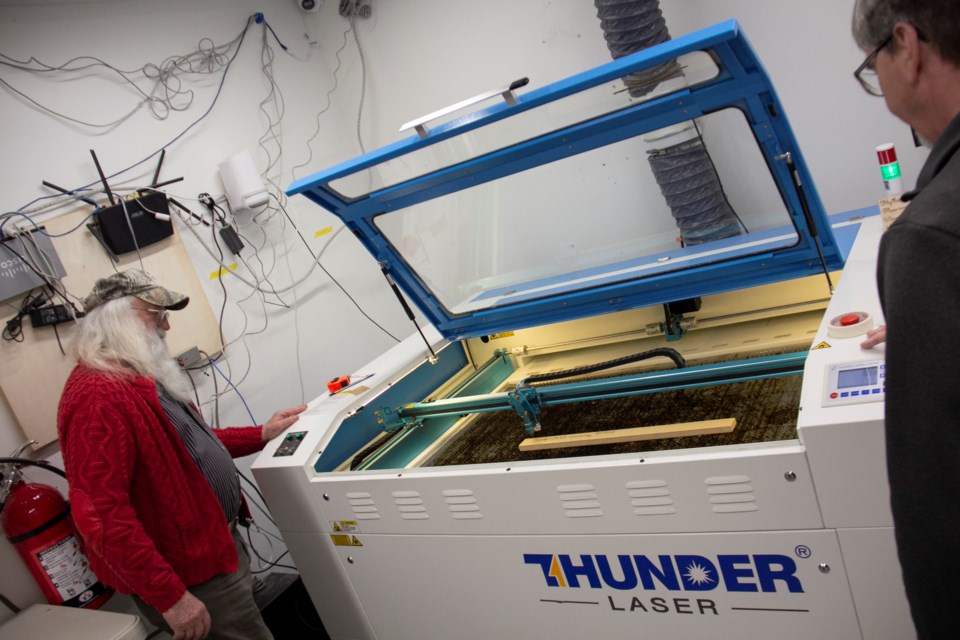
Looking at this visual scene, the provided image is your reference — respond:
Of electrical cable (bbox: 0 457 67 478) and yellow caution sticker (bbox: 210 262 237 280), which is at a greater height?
yellow caution sticker (bbox: 210 262 237 280)

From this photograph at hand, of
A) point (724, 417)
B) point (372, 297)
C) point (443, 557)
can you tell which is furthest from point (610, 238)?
point (372, 297)

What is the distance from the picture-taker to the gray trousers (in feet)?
7.06

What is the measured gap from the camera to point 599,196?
198 cm

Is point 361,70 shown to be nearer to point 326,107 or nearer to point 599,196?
point 326,107

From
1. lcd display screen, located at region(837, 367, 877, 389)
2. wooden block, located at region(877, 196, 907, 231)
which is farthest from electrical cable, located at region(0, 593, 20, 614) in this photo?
wooden block, located at region(877, 196, 907, 231)

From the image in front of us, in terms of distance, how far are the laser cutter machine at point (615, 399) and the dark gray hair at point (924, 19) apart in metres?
0.57

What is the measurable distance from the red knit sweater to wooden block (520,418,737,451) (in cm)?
98

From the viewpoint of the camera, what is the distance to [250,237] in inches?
146

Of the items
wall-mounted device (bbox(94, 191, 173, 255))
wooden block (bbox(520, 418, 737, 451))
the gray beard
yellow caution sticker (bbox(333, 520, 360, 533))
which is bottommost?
yellow caution sticker (bbox(333, 520, 360, 533))

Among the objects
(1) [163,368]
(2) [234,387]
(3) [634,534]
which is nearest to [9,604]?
(1) [163,368]

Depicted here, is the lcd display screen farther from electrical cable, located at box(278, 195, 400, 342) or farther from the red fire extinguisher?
electrical cable, located at box(278, 195, 400, 342)

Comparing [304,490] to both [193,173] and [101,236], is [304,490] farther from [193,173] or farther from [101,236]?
[193,173]

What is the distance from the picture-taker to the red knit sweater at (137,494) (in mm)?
1908

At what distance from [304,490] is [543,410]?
2.59ft
